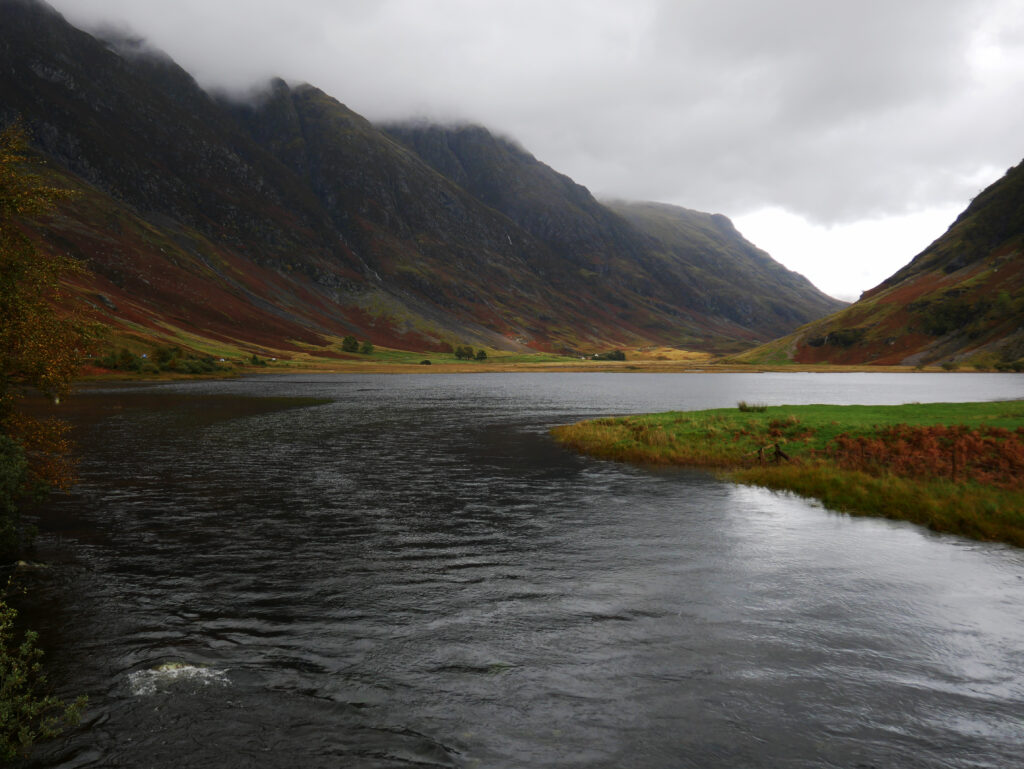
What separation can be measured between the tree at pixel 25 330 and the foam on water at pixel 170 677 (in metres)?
10.9

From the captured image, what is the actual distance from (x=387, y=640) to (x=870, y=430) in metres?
35.0

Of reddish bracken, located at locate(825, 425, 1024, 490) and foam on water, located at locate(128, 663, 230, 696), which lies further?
reddish bracken, located at locate(825, 425, 1024, 490)

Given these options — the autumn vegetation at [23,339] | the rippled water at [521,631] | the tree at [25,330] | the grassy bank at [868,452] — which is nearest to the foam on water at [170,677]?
the rippled water at [521,631]

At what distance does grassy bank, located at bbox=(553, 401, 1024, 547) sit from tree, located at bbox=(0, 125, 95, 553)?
110ft

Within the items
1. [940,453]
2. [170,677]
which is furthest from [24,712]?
[940,453]

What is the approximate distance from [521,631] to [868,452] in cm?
2797

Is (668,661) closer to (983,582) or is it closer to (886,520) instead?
(983,582)

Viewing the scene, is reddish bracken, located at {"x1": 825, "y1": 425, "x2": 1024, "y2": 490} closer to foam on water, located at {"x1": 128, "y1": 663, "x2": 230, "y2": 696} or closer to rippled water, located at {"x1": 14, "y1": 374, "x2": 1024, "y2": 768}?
rippled water, located at {"x1": 14, "y1": 374, "x2": 1024, "y2": 768}

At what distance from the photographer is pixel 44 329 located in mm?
21234

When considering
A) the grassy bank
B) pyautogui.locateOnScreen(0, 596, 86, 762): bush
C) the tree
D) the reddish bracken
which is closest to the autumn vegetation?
the tree

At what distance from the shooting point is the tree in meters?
20.6

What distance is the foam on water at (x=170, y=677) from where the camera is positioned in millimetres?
12305

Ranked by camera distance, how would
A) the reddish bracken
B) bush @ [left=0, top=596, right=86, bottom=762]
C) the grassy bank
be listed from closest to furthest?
bush @ [left=0, top=596, right=86, bottom=762] → the grassy bank → the reddish bracken

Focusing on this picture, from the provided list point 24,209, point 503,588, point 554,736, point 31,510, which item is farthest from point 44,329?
point 554,736
